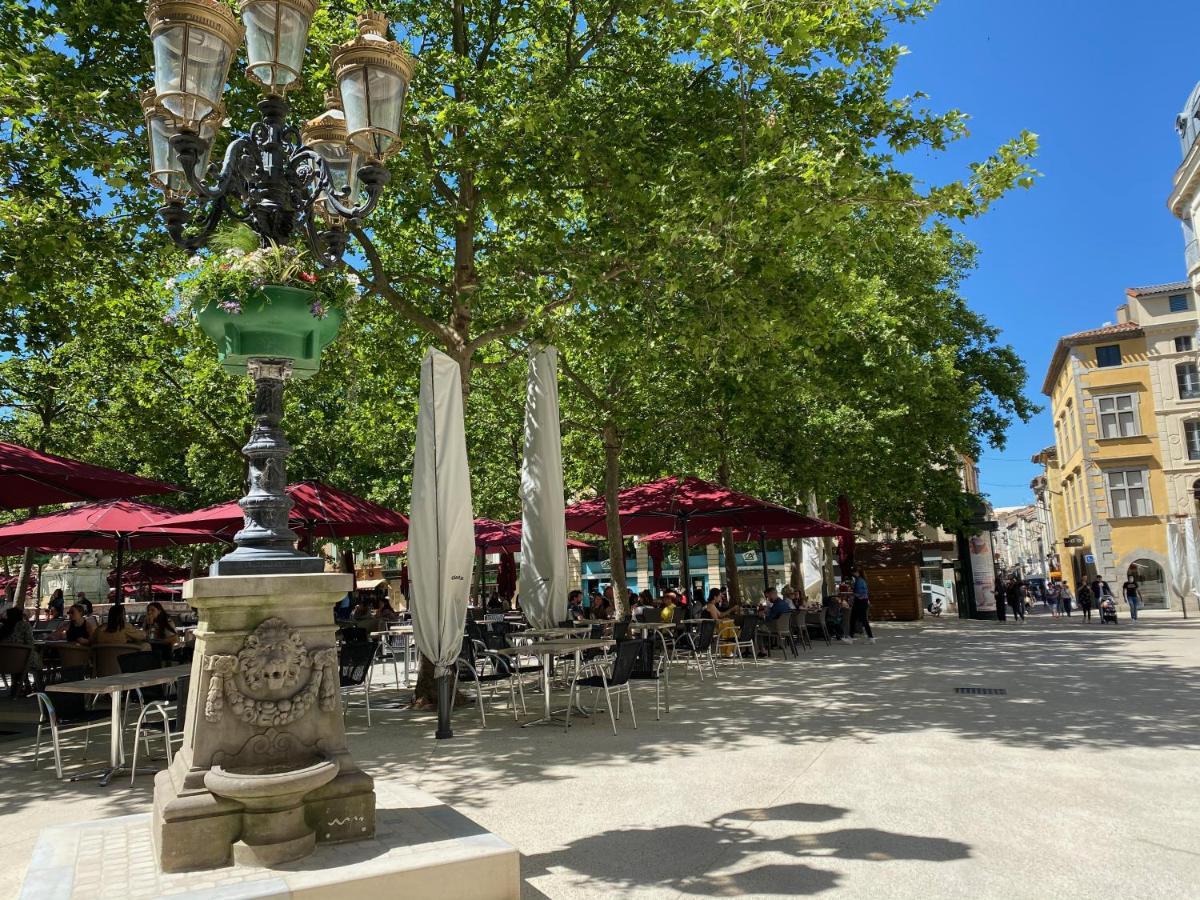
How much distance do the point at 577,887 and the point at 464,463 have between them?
4.94 m

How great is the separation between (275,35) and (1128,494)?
43.2 meters

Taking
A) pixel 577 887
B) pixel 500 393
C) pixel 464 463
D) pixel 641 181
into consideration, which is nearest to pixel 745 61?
pixel 641 181

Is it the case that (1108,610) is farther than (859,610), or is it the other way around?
(1108,610)

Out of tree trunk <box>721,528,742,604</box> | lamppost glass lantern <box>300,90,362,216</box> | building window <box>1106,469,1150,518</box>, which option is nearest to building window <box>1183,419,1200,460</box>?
building window <box>1106,469,1150,518</box>

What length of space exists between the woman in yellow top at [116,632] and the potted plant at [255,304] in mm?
6928

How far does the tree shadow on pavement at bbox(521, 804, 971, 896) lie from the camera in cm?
406

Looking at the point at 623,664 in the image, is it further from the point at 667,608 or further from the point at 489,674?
the point at 667,608

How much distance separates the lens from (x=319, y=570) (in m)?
4.25

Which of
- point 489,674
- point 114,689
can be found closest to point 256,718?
point 114,689

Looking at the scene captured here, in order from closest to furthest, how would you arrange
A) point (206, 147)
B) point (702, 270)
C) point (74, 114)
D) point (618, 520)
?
point (206, 147) < point (74, 114) < point (702, 270) < point (618, 520)

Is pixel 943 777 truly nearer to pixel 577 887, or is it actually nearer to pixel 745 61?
pixel 577 887

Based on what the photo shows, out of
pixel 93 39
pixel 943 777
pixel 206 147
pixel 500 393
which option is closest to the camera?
pixel 206 147

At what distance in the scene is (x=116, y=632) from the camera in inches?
396

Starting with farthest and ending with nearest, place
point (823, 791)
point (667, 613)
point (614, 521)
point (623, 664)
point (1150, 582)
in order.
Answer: point (1150, 582) < point (614, 521) < point (667, 613) < point (623, 664) < point (823, 791)
